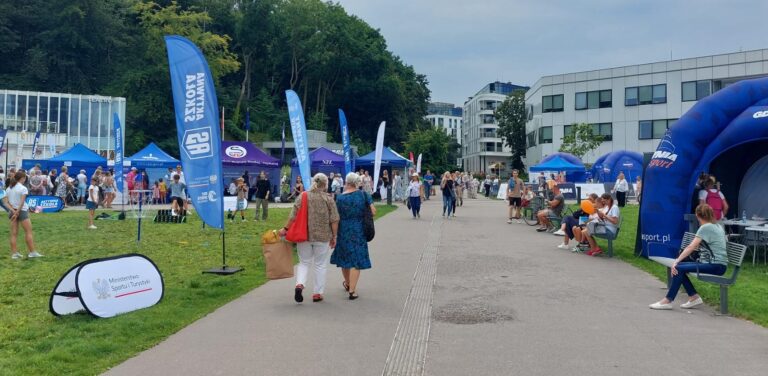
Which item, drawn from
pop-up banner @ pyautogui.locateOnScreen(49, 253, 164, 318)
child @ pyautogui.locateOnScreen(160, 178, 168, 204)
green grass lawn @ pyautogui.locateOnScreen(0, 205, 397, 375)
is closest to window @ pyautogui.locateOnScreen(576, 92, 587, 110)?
child @ pyautogui.locateOnScreen(160, 178, 168, 204)

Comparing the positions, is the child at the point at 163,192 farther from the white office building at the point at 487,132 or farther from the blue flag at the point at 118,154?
the white office building at the point at 487,132

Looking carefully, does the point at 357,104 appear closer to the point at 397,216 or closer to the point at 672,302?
the point at 397,216

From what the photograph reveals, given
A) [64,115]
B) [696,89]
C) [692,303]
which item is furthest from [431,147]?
[692,303]

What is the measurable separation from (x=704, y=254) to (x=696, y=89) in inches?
2118

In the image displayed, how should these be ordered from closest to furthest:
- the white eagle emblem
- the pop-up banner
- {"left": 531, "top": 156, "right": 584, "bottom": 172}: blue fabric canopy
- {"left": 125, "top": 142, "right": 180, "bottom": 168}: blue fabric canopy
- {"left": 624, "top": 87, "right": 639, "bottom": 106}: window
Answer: the pop-up banner → the white eagle emblem → {"left": 125, "top": 142, "right": 180, "bottom": 168}: blue fabric canopy → {"left": 531, "top": 156, "right": 584, "bottom": 172}: blue fabric canopy → {"left": 624, "top": 87, "right": 639, "bottom": 106}: window

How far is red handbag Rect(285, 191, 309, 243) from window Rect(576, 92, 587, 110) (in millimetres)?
58340

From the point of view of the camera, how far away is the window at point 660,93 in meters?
56.4

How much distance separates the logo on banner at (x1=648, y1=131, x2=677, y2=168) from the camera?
37.9 feet

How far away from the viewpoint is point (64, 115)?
150ft

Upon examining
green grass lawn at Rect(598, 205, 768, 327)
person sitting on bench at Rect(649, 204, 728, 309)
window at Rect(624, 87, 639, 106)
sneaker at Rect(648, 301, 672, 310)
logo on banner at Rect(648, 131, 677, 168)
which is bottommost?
sneaker at Rect(648, 301, 672, 310)

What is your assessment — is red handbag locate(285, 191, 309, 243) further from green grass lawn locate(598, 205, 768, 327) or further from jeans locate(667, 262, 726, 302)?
green grass lawn locate(598, 205, 768, 327)

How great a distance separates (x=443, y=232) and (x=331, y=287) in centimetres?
850

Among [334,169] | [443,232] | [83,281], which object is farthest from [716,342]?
[334,169]

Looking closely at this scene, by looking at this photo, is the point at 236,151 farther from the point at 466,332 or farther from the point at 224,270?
the point at 466,332
